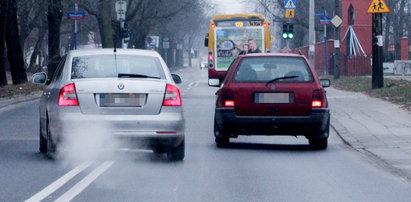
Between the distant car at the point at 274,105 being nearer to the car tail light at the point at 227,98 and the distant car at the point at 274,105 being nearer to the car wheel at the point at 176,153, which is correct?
the car tail light at the point at 227,98

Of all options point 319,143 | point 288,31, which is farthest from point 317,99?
point 288,31

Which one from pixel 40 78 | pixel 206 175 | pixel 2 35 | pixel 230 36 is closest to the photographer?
pixel 206 175

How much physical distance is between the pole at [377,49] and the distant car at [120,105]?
21.1m

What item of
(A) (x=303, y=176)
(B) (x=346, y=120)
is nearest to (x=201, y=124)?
(B) (x=346, y=120)

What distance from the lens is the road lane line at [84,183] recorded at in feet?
31.8

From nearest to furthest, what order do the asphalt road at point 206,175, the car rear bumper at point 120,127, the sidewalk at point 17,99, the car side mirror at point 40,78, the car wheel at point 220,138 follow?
the asphalt road at point 206,175 < the car rear bumper at point 120,127 < the car side mirror at point 40,78 < the car wheel at point 220,138 < the sidewalk at point 17,99

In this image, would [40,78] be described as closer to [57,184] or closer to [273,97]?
[273,97]

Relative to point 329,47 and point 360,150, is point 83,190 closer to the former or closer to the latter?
point 360,150

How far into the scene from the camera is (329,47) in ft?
Result: 192

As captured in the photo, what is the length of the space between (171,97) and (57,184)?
95.7 inches

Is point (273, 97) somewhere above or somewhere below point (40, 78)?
below

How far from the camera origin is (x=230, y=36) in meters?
40.9

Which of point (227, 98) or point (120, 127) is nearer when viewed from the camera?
point (120, 127)

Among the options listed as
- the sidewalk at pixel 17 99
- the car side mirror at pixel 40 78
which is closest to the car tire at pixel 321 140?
the car side mirror at pixel 40 78
